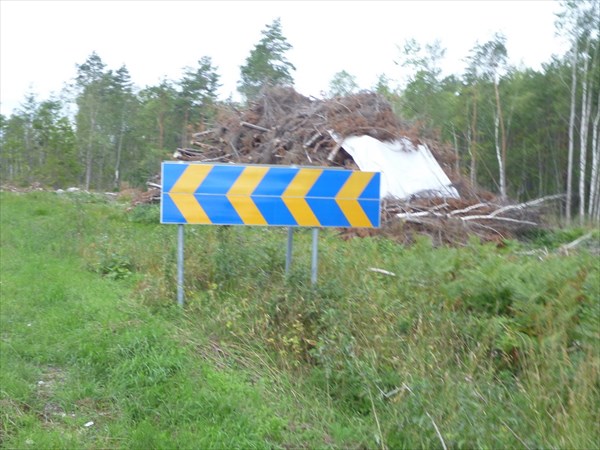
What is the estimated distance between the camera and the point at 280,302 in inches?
245

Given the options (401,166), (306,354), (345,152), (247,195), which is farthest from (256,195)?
(401,166)

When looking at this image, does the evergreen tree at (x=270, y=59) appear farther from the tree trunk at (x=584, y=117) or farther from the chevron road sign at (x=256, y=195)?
the chevron road sign at (x=256, y=195)

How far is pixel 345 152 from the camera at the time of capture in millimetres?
17312

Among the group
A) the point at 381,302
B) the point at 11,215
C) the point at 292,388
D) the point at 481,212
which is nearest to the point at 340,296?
the point at 381,302

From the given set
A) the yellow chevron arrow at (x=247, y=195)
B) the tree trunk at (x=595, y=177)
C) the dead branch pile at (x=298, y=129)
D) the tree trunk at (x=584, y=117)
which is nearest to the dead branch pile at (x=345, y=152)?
the dead branch pile at (x=298, y=129)

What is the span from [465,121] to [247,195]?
32526 millimetres

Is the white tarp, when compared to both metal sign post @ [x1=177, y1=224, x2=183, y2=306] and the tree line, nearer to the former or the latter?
metal sign post @ [x1=177, y1=224, x2=183, y2=306]

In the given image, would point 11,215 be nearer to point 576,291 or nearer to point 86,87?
point 576,291

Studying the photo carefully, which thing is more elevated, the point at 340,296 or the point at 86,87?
the point at 86,87

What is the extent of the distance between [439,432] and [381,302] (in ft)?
7.15

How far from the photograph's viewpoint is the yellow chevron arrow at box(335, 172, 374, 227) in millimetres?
6836

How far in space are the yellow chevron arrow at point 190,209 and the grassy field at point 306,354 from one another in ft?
2.37

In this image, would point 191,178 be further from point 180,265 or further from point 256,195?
point 180,265

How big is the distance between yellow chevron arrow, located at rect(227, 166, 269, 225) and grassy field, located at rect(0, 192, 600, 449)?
2.22 feet
